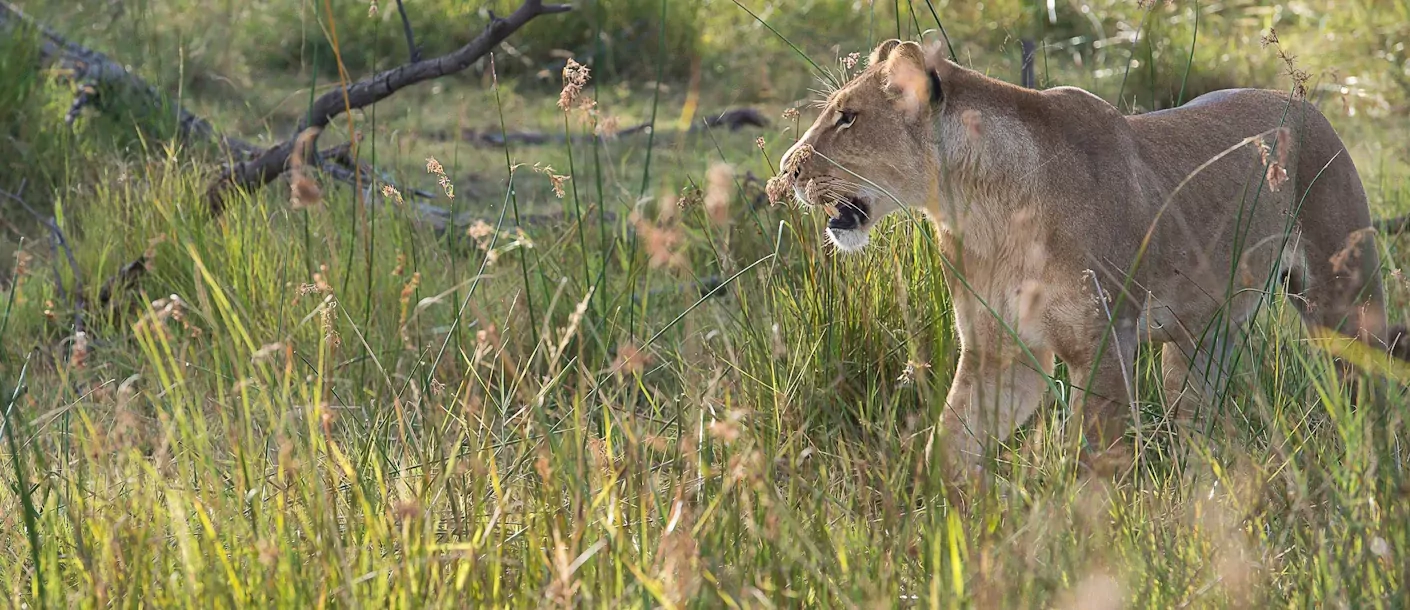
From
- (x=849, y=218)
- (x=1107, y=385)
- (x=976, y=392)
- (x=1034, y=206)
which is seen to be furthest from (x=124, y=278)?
(x=1107, y=385)

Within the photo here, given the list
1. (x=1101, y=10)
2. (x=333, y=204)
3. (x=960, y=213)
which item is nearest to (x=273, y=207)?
(x=333, y=204)

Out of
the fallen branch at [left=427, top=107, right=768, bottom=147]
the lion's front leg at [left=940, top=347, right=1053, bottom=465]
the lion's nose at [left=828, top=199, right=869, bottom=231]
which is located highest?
the lion's nose at [left=828, top=199, right=869, bottom=231]

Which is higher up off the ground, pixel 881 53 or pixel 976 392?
pixel 881 53

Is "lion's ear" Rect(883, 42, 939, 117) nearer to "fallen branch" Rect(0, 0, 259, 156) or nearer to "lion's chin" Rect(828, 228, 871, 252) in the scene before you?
"lion's chin" Rect(828, 228, 871, 252)

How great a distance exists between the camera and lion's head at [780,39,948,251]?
2816 mm

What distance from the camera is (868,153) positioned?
286 cm

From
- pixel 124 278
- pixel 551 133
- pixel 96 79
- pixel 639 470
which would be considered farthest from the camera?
pixel 551 133

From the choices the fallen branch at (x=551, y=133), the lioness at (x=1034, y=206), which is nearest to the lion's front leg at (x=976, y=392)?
the lioness at (x=1034, y=206)

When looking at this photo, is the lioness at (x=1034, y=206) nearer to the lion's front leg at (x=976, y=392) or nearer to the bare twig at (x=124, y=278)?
the lion's front leg at (x=976, y=392)

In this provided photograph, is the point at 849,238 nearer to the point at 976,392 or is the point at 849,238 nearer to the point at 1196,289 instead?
the point at 976,392

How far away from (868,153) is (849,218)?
13 cm

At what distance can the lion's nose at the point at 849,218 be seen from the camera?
114 inches

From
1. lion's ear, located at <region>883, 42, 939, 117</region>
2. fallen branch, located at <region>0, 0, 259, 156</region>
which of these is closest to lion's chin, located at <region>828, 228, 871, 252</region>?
lion's ear, located at <region>883, 42, 939, 117</region>

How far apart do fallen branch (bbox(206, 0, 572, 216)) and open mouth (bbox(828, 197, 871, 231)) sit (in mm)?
1211
